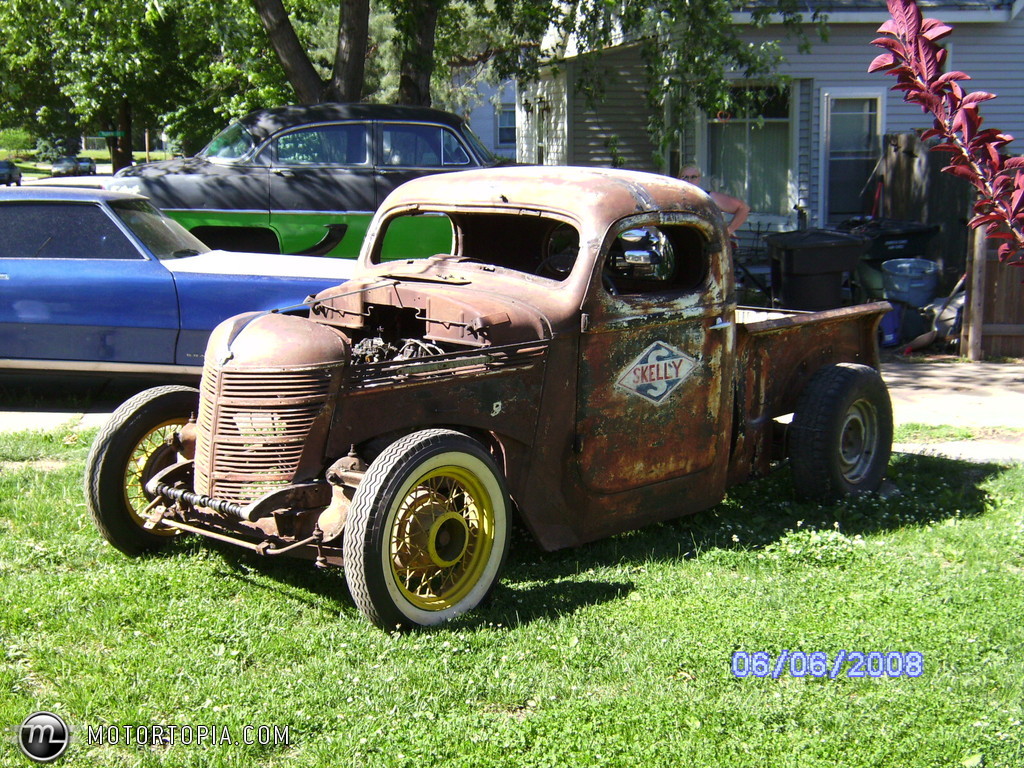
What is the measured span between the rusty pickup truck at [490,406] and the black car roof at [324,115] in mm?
4828

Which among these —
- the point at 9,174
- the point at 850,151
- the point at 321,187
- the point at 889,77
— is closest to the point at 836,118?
the point at 850,151

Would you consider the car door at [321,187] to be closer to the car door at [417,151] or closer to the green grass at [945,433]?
the car door at [417,151]

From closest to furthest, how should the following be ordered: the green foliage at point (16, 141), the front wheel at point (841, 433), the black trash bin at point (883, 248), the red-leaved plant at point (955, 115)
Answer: the red-leaved plant at point (955, 115)
the front wheel at point (841, 433)
the black trash bin at point (883, 248)
the green foliage at point (16, 141)

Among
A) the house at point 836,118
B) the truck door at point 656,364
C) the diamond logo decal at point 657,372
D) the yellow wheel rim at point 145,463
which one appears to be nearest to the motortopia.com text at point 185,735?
the yellow wheel rim at point 145,463

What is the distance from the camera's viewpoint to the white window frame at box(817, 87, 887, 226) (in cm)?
1469

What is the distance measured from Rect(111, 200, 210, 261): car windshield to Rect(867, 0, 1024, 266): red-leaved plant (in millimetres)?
6585

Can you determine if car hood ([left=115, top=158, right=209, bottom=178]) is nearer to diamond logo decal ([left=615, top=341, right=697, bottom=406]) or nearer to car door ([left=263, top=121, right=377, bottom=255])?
car door ([left=263, top=121, right=377, bottom=255])

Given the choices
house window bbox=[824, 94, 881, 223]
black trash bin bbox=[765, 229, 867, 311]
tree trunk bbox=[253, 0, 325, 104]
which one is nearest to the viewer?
black trash bin bbox=[765, 229, 867, 311]

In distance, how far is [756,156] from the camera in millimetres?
15320

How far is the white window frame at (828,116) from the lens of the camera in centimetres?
1469

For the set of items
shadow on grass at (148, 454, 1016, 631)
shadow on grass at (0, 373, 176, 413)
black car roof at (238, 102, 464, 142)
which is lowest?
shadow on grass at (148, 454, 1016, 631)

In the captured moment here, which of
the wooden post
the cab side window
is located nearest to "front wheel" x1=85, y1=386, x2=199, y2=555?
the cab side window

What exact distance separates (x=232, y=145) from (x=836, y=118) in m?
8.61
